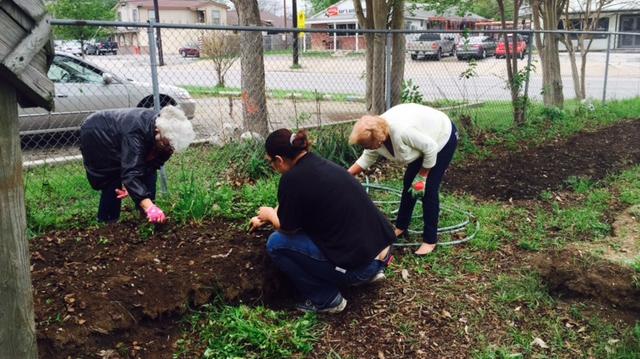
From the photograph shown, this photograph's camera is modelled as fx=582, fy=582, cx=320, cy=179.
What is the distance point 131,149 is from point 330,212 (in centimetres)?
150

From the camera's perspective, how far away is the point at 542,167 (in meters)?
7.27

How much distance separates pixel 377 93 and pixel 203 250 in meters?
4.96

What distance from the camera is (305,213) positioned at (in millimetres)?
3389

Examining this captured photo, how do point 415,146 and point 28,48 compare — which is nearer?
point 28,48

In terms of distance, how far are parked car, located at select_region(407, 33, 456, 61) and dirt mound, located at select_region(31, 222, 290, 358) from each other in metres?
5.49

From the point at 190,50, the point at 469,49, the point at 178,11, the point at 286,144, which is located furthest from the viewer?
the point at 178,11

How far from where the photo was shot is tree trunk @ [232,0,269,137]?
285 inches

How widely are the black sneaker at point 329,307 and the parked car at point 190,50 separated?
A: 15.3 feet

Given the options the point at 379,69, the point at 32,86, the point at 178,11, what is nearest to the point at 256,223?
the point at 32,86

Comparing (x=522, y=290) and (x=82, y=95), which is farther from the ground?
(x=82, y=95)

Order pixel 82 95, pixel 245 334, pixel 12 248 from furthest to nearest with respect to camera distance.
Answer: pixel 82 95
pixel 245 334
pixel 12 248

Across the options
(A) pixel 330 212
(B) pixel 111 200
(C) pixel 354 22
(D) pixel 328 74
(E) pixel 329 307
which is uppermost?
(C) pixel 354 22

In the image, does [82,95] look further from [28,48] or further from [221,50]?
[28,48]

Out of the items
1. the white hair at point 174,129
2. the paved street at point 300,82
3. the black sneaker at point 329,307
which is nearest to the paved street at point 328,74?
the paved street at point 300,82
